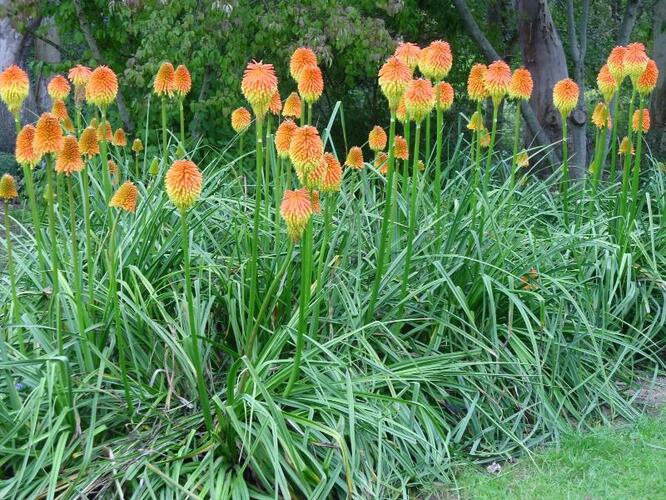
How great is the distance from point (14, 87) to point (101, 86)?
38 cm

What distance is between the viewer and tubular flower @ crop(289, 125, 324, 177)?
3.42m

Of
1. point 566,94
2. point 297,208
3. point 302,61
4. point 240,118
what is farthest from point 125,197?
point 566,94

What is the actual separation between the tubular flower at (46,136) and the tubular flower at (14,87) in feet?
0.85

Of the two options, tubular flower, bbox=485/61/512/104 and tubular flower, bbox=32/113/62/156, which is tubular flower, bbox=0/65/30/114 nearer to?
tubular flower, bbox=32/113/62/156

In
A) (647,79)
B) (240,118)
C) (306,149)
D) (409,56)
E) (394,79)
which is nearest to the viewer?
(306,149)

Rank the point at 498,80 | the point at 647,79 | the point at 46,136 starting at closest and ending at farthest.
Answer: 1. the point at 46,136
2. the point at 498,80
3. the point at 647,79

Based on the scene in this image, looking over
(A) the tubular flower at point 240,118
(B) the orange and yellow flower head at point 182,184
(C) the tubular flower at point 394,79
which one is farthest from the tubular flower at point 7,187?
(C) the tubular flower at point 394,79

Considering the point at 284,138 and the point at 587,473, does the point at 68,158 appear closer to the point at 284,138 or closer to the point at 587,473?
the point at 284,138

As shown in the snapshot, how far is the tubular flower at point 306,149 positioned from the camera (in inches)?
135

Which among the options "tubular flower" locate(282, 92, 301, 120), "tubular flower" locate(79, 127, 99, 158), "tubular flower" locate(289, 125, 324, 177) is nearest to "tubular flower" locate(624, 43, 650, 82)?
"tubular flower" locate(282, 92, 301, 120)

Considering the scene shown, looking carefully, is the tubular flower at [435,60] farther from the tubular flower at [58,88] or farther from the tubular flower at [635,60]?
the tubular flower at [58,88]

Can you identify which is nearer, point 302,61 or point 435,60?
point 302,61

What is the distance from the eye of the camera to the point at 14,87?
12.9 feet

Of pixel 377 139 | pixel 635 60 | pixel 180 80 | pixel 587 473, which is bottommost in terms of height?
pixel 587 473
